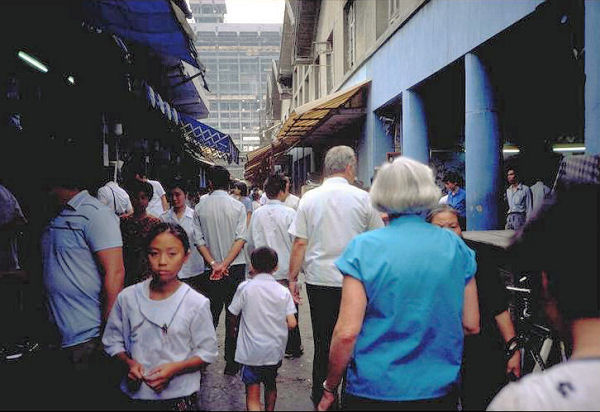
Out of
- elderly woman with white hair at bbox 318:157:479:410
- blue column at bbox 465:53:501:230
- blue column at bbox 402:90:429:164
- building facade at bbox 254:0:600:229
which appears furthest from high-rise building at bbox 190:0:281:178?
elderly woman with white hair at bbox 318:157:479:410

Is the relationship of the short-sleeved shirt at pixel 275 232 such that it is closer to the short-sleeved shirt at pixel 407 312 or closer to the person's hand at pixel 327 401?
the person's hand at pixel 327 401

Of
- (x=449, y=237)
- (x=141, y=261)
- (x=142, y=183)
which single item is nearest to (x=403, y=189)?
(x=449, y=237)

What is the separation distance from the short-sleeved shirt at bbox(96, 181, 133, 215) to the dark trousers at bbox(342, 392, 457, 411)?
5.04 m

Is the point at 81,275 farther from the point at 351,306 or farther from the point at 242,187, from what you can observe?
the point at 242,187

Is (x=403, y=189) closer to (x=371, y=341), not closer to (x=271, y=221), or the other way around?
(x=371, y=341)

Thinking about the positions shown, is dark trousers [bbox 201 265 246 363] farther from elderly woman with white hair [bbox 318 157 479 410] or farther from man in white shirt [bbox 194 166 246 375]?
elderly woman with white hair [bbox 318 157 479 410]

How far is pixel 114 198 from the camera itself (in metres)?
6.48

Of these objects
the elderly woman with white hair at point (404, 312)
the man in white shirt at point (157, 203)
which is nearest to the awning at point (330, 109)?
the man in white shirt at point (157, 203)

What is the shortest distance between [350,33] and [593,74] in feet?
40.0

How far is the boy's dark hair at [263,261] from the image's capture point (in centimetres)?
402

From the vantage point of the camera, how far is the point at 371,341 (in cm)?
213

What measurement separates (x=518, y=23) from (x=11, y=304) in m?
6.86

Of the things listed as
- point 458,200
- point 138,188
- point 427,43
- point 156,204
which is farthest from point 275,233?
point 427,43

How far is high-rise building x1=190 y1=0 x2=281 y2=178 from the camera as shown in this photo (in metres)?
108
